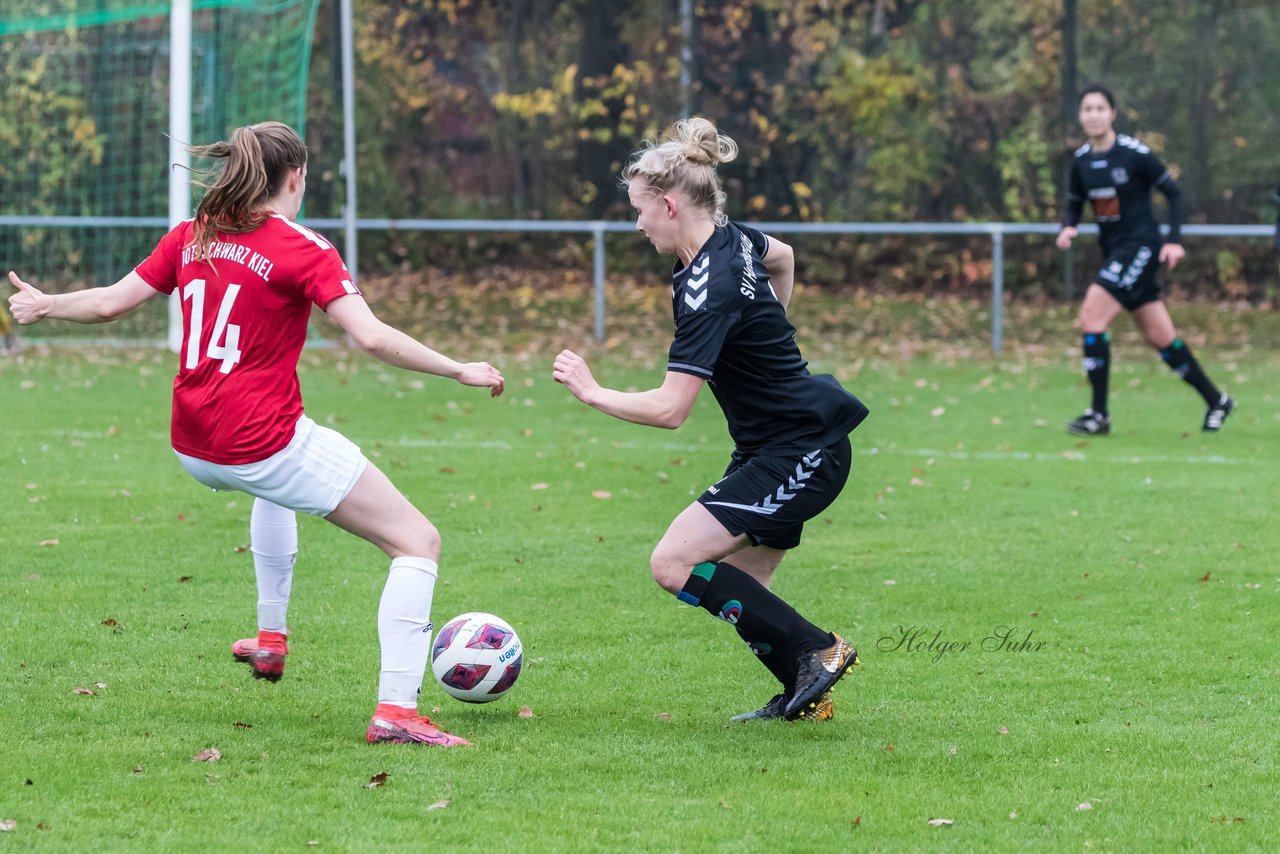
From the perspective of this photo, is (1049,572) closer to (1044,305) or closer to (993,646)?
(993,646)

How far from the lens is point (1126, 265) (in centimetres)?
1066

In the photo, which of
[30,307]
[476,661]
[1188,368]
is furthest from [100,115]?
[476,661]

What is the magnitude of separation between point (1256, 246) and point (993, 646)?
14.3 meters

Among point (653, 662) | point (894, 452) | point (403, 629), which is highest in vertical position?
point (403, 629)

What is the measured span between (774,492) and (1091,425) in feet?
22.0

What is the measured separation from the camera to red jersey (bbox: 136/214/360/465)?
4.33 metres

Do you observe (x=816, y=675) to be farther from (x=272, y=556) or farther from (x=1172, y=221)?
(x=1172, y=221)

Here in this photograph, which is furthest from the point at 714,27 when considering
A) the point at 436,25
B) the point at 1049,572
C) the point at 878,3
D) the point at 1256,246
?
the point at 1049,572

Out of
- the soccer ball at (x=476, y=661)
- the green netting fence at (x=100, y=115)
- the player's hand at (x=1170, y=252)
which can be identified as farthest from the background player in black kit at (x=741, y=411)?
the green netting fence at (x=100, y=115)

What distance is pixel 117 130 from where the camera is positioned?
1748cm

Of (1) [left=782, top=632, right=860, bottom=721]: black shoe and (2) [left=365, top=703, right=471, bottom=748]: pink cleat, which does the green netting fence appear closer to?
(2) [left=365, top=703, right=471, bottom=748]: pink cleat

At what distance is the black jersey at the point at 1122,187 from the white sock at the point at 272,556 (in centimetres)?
727

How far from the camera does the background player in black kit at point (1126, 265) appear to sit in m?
10.7

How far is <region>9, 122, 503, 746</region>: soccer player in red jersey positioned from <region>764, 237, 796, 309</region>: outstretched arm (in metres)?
0.99
